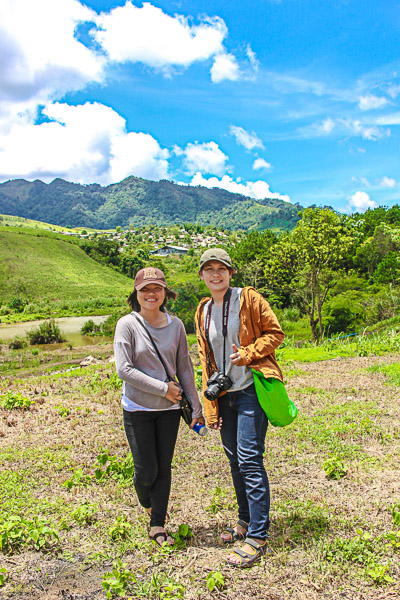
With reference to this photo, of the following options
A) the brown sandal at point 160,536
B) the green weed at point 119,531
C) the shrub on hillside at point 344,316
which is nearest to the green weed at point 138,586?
the brown sandal at point 160,536

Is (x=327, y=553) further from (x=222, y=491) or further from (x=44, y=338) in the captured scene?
(x=44, y=338)

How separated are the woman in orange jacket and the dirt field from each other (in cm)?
24

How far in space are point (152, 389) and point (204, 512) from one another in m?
1.47

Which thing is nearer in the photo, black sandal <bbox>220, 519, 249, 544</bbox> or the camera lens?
the camera lens

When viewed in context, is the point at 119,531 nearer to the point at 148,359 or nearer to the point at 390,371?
the point at 148,359

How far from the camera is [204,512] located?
3545mm

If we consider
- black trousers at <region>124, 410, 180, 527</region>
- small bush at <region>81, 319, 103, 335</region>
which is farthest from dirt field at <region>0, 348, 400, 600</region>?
small bush at <region>81, 319, 103, 335</region>

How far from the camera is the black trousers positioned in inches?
115

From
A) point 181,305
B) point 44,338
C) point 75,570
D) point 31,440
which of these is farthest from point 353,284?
point 75,570

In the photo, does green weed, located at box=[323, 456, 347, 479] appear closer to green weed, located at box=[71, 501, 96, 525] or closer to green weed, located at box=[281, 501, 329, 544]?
green weed, located at box=[281, 501, 329, 544]

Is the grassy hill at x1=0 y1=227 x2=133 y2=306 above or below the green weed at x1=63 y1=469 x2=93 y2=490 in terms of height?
above

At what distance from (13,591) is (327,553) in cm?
211

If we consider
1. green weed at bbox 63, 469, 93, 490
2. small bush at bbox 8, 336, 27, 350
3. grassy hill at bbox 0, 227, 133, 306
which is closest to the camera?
green weed at bbox 63, 469, 93, 490

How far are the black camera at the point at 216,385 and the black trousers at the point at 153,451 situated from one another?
1.25ft
